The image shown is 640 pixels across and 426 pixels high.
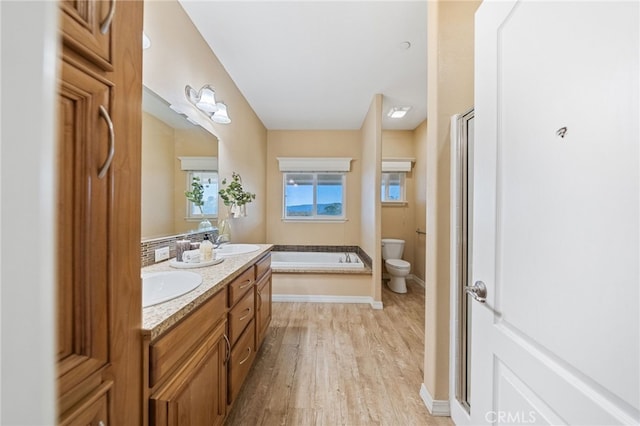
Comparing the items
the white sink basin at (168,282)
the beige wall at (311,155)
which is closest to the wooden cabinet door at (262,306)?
the white sink basin at (168,282)

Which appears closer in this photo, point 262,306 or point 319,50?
point 262,306

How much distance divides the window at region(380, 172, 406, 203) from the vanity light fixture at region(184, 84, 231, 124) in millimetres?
2919

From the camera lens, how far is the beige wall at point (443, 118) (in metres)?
1.38

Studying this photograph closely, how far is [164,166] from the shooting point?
159cm

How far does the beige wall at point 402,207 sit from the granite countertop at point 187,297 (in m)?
3.06

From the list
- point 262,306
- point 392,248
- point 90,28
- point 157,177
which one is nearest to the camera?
point 90,28

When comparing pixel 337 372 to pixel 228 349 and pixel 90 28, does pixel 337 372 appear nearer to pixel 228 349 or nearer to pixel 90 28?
pixel 228 349

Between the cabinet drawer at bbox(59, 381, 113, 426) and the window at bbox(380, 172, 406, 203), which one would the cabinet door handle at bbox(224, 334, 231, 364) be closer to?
the cabinet drawer at bbox(59, 381, 113, 426)

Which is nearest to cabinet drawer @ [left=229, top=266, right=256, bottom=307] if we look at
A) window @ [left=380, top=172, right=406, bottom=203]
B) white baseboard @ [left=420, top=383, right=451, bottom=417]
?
white baseboard @ [left=420, top=383, right=451, bottom=417]

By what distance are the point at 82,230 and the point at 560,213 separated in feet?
3.61

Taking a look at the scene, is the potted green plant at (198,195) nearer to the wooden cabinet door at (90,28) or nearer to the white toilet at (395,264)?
the wooden cabinet door at (90,28)

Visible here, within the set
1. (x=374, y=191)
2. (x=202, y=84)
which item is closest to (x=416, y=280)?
(x=374, y=191)

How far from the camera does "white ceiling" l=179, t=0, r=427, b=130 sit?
173 cm
